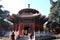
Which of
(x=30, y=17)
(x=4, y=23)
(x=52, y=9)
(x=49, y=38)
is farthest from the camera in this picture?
(x=4, y=23)

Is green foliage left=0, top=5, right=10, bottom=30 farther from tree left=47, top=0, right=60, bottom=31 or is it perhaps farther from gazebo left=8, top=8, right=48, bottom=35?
tree left=47, top=0, right=60, bottom=31

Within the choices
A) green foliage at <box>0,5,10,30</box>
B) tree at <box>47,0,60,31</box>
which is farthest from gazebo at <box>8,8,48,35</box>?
green foliage at <box>0,5,10,30</box>

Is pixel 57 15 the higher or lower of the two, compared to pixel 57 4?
lower

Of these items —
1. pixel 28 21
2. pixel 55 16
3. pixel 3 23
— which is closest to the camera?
pixel 28 21

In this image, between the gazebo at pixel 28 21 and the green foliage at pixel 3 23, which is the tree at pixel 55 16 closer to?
the gazebo at pixel 28 21

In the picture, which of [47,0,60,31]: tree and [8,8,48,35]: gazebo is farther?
[47,0,60,31]: tree

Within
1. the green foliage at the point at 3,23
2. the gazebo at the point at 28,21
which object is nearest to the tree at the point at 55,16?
the gazebo at the point at 28,21

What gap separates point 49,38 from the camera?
58.6 ft

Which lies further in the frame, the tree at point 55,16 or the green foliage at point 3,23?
the green foliage at point 3,23

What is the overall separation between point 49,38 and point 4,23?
15313 mm

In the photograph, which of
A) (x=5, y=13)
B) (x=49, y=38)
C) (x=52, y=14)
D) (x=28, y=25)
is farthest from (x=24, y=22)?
(x=5, y=13)

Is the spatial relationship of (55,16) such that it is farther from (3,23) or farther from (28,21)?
(3,23)

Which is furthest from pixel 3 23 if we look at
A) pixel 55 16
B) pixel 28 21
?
pixel 55 16

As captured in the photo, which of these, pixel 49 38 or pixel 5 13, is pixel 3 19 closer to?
pixel 5 13
